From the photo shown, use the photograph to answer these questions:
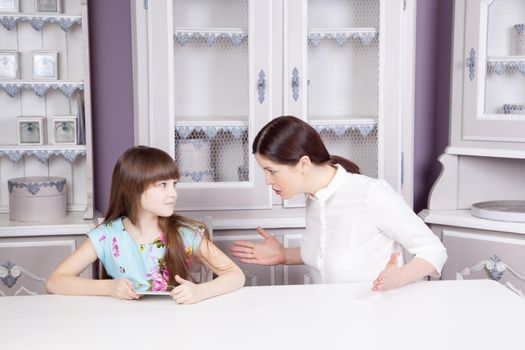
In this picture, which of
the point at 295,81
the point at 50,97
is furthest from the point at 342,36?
the point at 50,97

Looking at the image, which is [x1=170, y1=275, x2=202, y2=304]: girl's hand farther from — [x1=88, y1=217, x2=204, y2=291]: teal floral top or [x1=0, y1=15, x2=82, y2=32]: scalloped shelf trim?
[x1=0, y1=15, x2=82, y2=32]: scalloped shelf trim

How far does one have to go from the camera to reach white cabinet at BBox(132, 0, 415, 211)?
2.55 m

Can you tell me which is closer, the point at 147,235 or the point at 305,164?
the point at 305,164

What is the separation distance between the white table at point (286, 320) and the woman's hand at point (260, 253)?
34cm

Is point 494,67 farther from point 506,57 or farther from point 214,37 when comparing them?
point 214,37

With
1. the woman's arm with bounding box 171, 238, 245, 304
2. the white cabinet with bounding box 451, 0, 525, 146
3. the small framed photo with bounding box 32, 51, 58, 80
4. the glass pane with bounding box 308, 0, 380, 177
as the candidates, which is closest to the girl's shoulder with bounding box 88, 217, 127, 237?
the woman's arm with bounding box 171, 238, 245, 304

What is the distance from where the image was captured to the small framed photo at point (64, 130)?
2.82 meters

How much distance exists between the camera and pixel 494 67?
2.69 metres

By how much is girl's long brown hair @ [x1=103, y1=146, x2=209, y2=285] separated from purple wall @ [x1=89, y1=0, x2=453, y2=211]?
0.97m

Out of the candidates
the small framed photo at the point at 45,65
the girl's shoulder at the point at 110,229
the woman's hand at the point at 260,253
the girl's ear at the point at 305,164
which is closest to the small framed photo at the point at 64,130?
the small framed photo at the point at 45,65

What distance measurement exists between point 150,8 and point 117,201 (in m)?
0.86

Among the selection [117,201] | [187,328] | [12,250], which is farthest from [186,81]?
[187,328]

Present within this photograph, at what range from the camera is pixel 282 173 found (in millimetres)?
1899

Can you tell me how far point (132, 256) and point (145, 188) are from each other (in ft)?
0.70
